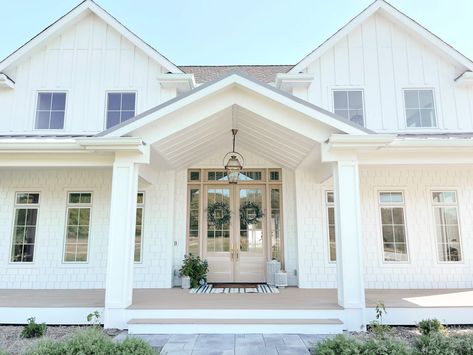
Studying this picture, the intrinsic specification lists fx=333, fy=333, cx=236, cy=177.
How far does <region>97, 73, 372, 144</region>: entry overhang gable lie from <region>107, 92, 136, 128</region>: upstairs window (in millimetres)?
3174

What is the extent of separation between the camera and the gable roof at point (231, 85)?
215 inches

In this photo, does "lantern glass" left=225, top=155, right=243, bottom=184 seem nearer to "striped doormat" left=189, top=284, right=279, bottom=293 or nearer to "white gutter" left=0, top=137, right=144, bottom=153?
"white gutter" left=0, top=137, right=144, bottom=153

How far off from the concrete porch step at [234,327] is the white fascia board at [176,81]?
5.67m

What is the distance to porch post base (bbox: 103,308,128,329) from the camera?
→ 5.26 meters

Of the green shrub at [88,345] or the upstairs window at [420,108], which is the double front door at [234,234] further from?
the green shrub at [88,345]

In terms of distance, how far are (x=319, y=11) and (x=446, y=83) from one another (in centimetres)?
566

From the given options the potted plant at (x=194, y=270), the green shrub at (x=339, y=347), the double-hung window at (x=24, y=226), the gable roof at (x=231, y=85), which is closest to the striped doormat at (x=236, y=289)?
the potted plant at (x=194, y=270)

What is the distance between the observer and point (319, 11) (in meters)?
12.2

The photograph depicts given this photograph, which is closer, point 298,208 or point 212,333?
point 212,333

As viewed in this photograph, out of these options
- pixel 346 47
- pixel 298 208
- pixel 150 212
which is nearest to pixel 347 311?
pixel 298 208

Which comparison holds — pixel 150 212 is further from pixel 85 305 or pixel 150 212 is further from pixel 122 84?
pixel 122 84

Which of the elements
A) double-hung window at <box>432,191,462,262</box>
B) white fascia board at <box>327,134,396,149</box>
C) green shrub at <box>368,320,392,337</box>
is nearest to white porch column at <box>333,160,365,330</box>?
green shrub at <box>368,320,392,337</box>

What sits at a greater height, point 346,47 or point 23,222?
point 346,47

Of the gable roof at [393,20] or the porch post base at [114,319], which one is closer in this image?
the porch post base at [114,319]
